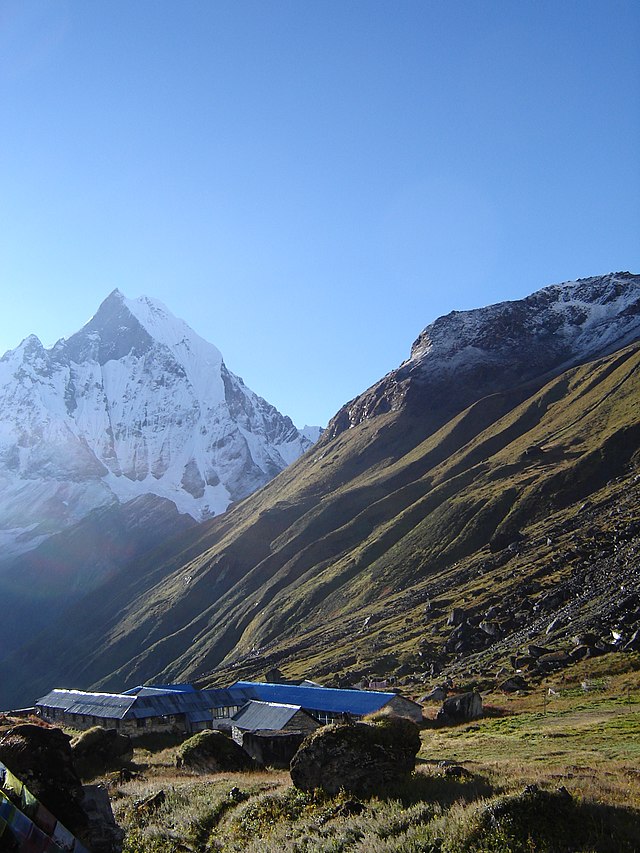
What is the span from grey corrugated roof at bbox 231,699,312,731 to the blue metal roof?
4589mm

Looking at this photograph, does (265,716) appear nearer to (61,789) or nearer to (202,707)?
(202,707)

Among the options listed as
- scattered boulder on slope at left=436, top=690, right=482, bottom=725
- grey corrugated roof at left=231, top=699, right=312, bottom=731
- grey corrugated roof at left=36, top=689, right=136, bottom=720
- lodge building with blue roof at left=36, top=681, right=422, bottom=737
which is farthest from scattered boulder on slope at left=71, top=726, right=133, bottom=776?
scattered boulder on slope at left=436, top=690, right=482, bottom=725

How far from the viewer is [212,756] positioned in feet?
111

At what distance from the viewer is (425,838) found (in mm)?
14266

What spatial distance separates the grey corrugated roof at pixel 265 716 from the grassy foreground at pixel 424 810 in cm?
1990

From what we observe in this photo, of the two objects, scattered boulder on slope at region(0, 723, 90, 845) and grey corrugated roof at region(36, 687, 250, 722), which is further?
grey corrugated roof at region(36, 687, 250, 722)

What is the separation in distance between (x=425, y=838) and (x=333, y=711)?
2046 inches

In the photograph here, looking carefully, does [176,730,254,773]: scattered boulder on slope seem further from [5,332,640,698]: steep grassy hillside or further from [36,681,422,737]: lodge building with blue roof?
[5,332,640,698]: steep grassy hillside

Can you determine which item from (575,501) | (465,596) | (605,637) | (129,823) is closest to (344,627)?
(465,596)

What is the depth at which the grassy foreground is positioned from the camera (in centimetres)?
1358

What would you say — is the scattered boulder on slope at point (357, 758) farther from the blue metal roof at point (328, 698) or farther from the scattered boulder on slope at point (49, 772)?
the blue metal roof at point (328, 698)

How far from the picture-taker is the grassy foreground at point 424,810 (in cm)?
1358

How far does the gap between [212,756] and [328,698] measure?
3566cm

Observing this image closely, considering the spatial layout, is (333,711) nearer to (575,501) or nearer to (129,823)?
(129,823)
